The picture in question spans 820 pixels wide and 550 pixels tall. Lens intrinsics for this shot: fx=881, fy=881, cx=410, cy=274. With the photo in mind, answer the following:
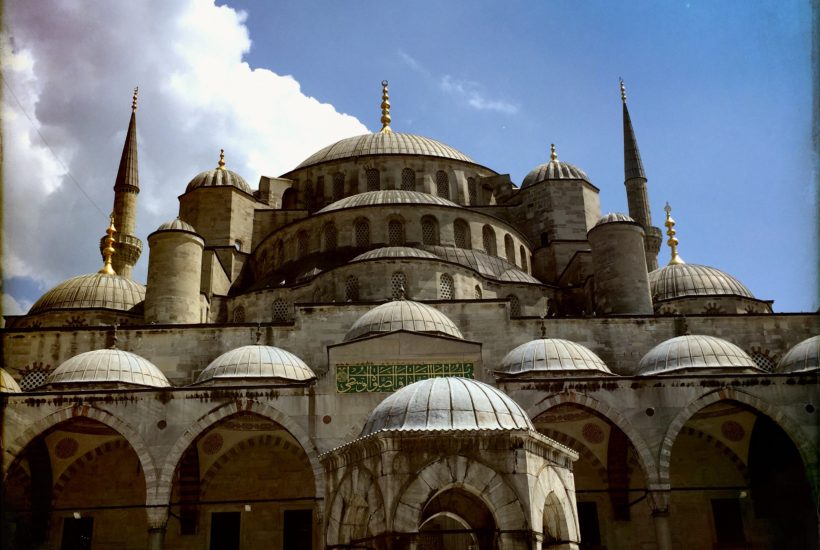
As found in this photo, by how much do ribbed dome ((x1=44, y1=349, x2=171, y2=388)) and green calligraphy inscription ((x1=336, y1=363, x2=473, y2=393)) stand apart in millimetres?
3594

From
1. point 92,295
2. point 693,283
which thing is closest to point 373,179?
point 92,295

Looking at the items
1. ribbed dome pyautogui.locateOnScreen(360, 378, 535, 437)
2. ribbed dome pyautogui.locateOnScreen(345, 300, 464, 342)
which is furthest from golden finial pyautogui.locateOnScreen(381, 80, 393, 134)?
ribbed dome pyautogui.locateOnScreen(360, 378, 535, 437)

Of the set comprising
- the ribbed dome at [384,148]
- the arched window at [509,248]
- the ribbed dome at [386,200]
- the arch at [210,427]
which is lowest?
the arch at [210,427]

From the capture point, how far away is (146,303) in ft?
63.2

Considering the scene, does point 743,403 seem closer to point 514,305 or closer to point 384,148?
point 514,305

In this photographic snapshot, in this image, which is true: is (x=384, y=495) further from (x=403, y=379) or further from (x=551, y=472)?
(x=403, y=379)

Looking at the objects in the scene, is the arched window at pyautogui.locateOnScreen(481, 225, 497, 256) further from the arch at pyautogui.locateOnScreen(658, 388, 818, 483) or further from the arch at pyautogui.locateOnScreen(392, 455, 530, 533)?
the arch at pyautogui.locateOnScreen(392, 455, 530, 533)

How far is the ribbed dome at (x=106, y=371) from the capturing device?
15688 millimetres

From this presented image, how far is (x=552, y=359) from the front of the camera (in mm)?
16203

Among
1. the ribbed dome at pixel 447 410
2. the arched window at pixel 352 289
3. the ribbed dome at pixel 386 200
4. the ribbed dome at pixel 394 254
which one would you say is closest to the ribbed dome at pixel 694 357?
the ribbed dome at pixel 394 254

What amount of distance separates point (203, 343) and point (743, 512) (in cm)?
1135

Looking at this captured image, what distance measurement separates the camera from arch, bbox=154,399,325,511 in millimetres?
14695

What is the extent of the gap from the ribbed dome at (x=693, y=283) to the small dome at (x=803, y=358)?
4.30 m

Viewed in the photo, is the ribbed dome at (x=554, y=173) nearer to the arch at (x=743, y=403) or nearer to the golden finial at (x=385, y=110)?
the golden finial at (x=385, y=110)
